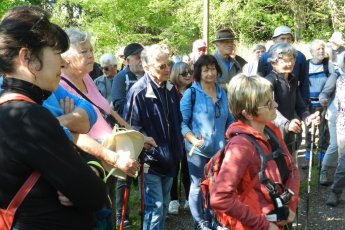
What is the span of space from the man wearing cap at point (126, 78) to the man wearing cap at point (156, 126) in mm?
1501

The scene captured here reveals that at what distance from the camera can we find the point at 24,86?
1.81m

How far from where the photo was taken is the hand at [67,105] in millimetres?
2699

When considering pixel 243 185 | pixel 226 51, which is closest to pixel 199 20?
pixel 226 51

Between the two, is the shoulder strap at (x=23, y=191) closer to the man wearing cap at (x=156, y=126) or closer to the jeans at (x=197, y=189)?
the man wearing cap at (x=156, y=126)

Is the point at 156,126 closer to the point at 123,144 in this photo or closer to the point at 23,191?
the point at 123,144

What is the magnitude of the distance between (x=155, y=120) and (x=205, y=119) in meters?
0.73

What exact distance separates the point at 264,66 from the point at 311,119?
93 cm

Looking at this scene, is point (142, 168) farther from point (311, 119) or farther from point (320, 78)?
point (320, 78)

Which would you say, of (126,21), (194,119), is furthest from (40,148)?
(126,21)

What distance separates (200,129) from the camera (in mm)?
4766

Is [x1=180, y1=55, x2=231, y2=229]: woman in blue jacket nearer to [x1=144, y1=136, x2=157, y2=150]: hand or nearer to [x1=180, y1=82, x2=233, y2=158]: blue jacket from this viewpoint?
[x1=180, y1=82, x2=233, y2=158]: blue jacket

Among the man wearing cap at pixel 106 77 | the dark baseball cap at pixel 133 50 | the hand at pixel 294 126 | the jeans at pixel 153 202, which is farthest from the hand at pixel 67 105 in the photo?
the man wearing cap at pixel 106 77

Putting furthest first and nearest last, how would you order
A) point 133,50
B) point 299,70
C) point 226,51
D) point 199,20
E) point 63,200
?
1. point 199,20
2. point 226,51
3. point 133,50
4. point 299,70
5. point 63,200

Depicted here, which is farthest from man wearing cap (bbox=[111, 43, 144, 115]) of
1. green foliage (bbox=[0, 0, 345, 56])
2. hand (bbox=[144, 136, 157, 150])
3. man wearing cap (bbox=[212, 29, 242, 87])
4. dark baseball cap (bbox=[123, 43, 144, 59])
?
green foliage (bbox=[0, 0, 345, 56])
